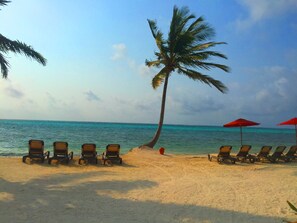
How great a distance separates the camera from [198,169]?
38.1 feet

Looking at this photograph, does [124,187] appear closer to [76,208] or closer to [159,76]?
[76,208]

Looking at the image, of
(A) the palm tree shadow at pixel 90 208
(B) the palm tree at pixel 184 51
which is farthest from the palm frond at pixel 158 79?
(A) the palm tree shadow at pixel 90 208

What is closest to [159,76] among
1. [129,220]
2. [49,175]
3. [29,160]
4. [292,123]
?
[292,123]

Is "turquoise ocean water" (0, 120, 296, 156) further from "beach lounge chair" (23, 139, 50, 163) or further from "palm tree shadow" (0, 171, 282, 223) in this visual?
"palm tree shadow" (0, 171, 282, 223)

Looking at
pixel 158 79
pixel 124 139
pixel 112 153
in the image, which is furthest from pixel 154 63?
pixel 124 139

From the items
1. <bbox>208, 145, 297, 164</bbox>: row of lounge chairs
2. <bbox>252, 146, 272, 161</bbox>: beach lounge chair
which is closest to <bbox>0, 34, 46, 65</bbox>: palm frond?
<bbox>208, 145, 297, 164</bbox>: row of lounge chairs

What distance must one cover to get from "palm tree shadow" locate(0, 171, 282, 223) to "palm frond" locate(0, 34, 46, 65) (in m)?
4.43

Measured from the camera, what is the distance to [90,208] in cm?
618

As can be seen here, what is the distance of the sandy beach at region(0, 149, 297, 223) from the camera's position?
5.82 m

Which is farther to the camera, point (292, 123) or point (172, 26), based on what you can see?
point (172, 26)

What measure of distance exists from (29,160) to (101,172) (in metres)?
3.77

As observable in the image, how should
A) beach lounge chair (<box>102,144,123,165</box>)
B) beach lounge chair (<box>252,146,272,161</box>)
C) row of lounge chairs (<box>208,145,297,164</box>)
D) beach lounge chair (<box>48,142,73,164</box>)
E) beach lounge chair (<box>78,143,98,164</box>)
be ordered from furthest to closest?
beach lounge chair (<box>252,146,272,161</box>) → row of lounge chairs (<box>208,145,297,164</box>) → beach lounge chair (<box>102,144,123,165</box>) → beach lounge chair (<box>78,143,98,164</box>) → beach lounge chair (<box>48,142,73,164</box>)

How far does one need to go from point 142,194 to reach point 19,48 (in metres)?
6.37

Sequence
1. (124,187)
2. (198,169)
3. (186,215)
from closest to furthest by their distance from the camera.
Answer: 1. (186,215)
2. (124,187)
3. (198,169)
